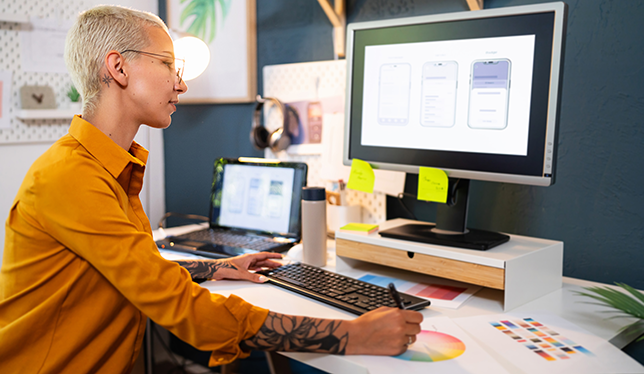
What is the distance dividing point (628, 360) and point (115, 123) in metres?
0.93

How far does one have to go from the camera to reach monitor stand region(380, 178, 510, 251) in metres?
1.07

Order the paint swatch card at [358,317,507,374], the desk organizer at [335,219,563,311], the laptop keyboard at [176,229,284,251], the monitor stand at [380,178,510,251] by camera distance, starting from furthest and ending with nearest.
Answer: the laptop keyboard at [176,229,284,251] < the monitor stand at [380,178,510,251] < the desk organizer at [335,219,563,311] < the paint swatch card at [358,317,507,374]

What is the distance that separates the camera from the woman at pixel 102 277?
74cm

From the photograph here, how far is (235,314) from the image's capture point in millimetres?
777

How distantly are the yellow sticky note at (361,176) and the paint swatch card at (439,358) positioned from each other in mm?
456

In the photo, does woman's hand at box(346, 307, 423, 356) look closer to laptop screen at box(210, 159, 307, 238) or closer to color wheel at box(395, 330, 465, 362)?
color wheel at box(395, 330, 465, 362)

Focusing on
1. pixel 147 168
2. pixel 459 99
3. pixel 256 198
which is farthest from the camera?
pixel 147 168

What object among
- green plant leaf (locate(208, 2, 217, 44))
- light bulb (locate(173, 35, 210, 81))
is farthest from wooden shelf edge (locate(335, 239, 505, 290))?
green plant leaf (locate(208, 2, 217, 44))

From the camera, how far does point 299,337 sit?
0.78 m

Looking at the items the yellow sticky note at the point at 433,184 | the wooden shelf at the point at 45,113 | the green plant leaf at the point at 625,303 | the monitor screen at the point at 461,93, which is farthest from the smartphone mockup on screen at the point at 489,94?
the wooden shelf at the point at 45,113

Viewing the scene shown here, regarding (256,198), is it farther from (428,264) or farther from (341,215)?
Result: (428,264)

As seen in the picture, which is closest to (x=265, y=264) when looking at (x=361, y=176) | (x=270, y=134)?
(x=361, y=176)

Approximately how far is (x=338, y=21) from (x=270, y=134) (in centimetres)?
45

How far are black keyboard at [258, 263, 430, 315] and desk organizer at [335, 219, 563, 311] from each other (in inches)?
4.3
